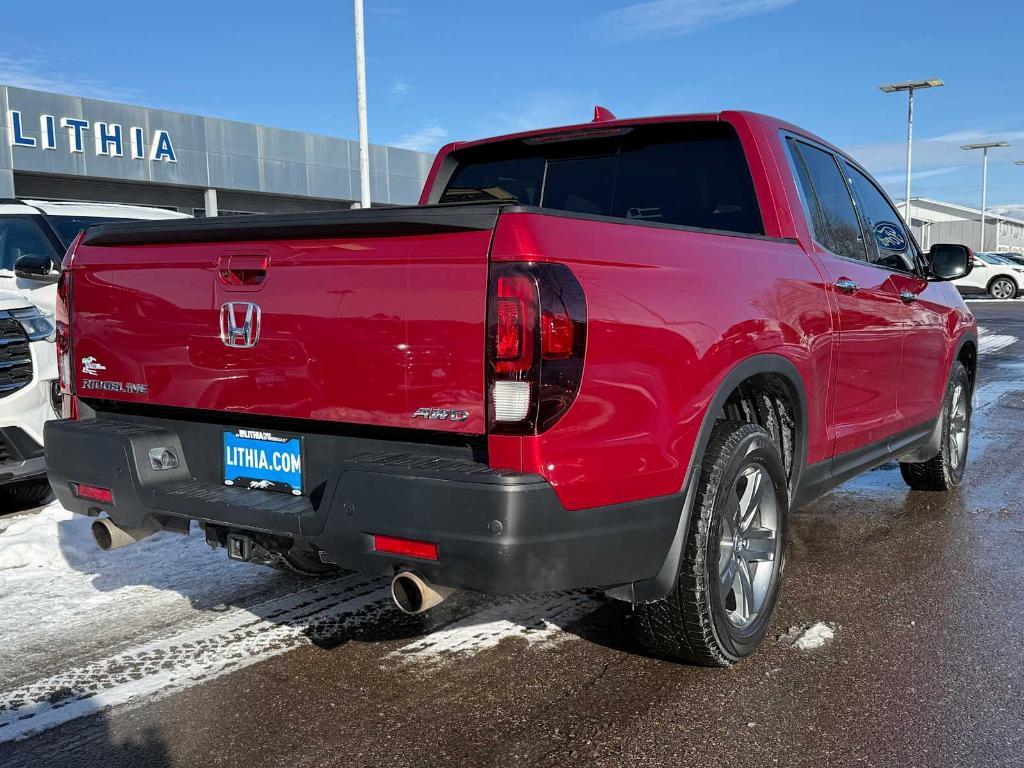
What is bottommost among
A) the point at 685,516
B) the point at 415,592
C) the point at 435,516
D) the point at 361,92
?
the point at 415,592

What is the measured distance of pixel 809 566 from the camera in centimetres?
439

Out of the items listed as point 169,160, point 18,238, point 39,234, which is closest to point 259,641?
point 39,234

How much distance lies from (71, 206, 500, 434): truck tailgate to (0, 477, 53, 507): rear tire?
2556 millimetres

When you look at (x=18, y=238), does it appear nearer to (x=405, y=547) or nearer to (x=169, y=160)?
(x=405, y=547)

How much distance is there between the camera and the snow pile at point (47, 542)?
14.5 ft

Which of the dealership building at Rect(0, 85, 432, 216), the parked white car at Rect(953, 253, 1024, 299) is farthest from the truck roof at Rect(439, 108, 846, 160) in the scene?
the parked white car at Rect(953, 253, 1024, 299)

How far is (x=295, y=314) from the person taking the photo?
9.07ft

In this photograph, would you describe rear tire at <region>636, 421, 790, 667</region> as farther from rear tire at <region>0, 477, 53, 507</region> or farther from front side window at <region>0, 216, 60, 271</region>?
front side window at <region>0, 216, 60, 271</region>

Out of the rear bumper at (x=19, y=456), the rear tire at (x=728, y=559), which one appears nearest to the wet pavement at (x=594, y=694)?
the rear tire at (x=728, y=559)

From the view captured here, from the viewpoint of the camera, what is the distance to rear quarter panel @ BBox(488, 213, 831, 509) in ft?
8.10

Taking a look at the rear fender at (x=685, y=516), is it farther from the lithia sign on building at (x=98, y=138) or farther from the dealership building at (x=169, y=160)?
the lithia sign on building at (x=98, y=138)

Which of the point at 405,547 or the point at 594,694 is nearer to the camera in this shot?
the point at 405,547

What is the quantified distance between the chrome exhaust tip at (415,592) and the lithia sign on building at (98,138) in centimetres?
2465

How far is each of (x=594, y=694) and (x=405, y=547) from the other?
3.09 ft
